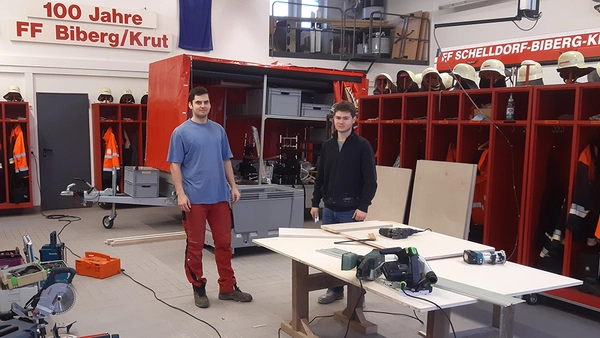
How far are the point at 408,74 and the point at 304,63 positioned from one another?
6.20 m

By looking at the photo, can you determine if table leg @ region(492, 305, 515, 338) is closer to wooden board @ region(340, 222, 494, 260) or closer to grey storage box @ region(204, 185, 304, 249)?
wooden board @ region(340, 222, 494, 260)

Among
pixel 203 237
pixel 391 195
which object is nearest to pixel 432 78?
pixel 391 195

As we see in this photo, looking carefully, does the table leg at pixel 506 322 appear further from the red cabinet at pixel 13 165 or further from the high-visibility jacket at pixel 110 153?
the red cabinet at pixel 13 165

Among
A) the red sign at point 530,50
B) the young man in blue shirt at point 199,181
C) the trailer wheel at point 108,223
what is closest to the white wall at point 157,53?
the red sign at point 530,50

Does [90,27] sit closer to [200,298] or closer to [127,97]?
[127,97]

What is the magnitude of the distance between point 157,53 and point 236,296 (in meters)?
7.00

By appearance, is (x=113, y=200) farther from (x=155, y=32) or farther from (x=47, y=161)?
(x=155, y=32)

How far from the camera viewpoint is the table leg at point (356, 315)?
12.9 ft

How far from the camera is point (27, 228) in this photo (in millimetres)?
7742

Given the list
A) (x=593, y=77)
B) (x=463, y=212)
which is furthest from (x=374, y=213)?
(x=593, y=77)

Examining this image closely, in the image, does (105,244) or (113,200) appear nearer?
(105,244)

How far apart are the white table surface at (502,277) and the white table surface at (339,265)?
23 cm

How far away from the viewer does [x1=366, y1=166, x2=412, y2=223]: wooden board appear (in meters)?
5.47

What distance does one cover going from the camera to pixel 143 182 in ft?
25.2
